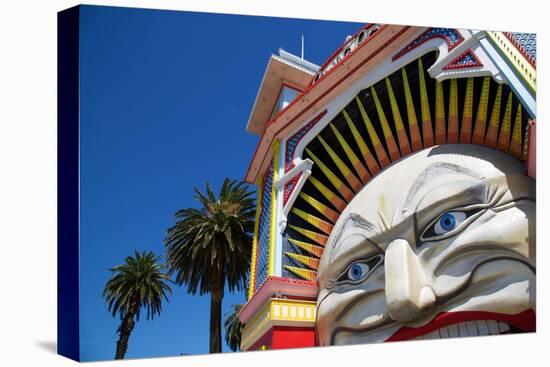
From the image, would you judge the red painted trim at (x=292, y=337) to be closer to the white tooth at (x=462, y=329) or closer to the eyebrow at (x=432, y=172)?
the white tooth at (x=462, y=329)

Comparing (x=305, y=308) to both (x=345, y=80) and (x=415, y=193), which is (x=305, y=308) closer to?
(x=415, y=193)

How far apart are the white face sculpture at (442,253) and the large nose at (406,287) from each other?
0.01 m

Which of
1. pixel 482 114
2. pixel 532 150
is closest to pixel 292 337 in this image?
pixel 482 114

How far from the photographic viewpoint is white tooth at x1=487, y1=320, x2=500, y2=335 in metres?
9.28

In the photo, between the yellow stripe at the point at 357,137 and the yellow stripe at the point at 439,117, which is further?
the yellow stripe at the point at 357,137

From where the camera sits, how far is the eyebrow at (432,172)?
9642 mm

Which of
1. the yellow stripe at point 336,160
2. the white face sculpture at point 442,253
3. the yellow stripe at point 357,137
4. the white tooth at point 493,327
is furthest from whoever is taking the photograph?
the yellow stripe at point 336,160

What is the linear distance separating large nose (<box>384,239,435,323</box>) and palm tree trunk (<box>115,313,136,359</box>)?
3.77 metres

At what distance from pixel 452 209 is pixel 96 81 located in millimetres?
5142

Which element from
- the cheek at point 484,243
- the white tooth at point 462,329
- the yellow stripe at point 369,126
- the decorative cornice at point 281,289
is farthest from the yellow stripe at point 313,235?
the white tooth at point 462,329

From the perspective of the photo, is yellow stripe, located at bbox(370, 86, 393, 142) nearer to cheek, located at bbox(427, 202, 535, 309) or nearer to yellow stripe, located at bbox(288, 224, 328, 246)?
yellow stripe, located at bbox(288, 224, 328, 246)

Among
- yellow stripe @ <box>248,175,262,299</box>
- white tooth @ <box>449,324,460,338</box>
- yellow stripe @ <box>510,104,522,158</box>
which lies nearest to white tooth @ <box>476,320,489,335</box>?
white tooth @ <box>449,324,460,338</box>

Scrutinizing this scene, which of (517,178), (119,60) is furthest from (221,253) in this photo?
(517,178)

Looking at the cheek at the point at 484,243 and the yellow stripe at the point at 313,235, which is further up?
the yellow stripe at the point at 313,235
